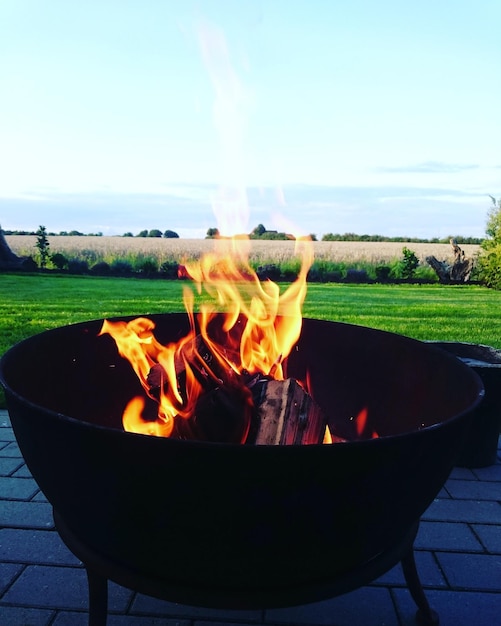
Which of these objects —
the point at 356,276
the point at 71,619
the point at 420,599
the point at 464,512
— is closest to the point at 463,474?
the point at 464,512

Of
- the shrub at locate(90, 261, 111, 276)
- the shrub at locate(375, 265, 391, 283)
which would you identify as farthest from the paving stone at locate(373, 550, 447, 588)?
the shrub at locate(90, 261, 111, 276)

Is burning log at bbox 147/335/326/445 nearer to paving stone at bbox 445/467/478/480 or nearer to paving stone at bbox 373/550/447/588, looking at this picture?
paving stone at bbox 373/550/447/588

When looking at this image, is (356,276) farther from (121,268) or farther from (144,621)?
(144,621)

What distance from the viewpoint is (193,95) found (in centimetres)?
218

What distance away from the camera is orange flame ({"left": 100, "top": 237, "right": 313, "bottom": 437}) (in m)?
2.21

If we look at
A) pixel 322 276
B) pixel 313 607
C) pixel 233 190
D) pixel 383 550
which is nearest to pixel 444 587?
pixel 313 607

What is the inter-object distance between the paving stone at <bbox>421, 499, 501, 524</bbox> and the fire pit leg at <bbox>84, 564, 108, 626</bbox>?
1.74 meters

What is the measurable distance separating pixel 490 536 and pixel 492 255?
13.2 meters

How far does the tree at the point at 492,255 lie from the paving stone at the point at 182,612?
13.6 m

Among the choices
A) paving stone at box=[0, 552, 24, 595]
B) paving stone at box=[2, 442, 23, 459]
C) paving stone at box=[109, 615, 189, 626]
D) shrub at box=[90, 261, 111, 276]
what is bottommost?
paving stone at box=[109, 615, 189, 626]

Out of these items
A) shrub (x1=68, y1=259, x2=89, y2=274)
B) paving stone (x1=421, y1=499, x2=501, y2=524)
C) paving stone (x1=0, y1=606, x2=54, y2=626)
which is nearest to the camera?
paving stone (x1=0, y1=606, x2=54, y2=626)

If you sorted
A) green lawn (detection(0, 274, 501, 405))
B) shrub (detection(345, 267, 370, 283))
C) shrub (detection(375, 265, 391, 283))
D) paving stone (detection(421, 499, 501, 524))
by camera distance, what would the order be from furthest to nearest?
shrub (detection(375, 265, 391, 283))
shrub (detection(345, 267, 370, 283))
green lawn (detection(0, 274, 501, 405))
paving stone (detection(421, 499, 501, 524))

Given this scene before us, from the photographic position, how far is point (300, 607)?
87.0 inches

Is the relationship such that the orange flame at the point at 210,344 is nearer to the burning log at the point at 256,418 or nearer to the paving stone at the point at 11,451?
the burning log at the point at 256,418
